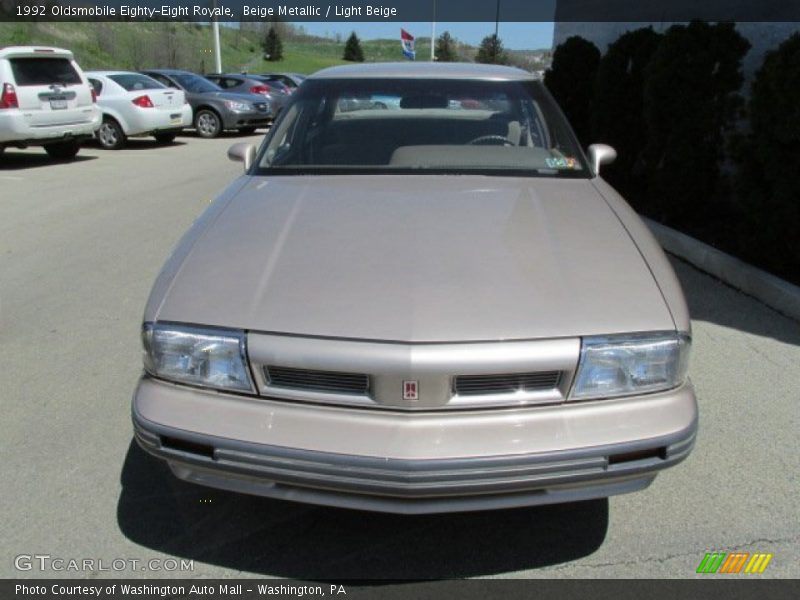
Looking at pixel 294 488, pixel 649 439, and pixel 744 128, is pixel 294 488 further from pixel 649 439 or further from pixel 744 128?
pixel 744 128

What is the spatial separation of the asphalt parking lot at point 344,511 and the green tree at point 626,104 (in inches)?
154

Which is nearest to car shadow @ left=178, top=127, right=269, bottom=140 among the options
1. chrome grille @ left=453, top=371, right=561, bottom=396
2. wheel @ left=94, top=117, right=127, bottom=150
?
wheel @ left=94, top=117, right=127, bottom=150

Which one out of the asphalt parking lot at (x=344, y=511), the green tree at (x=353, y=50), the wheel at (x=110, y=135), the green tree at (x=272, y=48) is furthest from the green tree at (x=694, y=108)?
the green tree at (x=353, y=50)

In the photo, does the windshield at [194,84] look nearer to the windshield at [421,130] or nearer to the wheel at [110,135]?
the wheel at [110,135]

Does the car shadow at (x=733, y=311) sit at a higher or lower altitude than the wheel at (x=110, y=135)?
higher

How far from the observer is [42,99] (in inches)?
429

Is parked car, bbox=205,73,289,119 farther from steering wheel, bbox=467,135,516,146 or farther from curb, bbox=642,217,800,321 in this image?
steering wheel, bbox=467,135,516,146

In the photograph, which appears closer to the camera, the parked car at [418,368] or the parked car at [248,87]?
the parked car at [418,368]

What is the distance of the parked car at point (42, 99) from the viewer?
10555 mm

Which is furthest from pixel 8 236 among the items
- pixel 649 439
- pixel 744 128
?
pixel 744 128

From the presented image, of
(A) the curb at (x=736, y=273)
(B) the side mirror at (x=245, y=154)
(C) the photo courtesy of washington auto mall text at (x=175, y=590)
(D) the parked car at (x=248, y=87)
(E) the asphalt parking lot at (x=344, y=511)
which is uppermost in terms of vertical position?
(B) the side mirror at (x=245, y=154)
